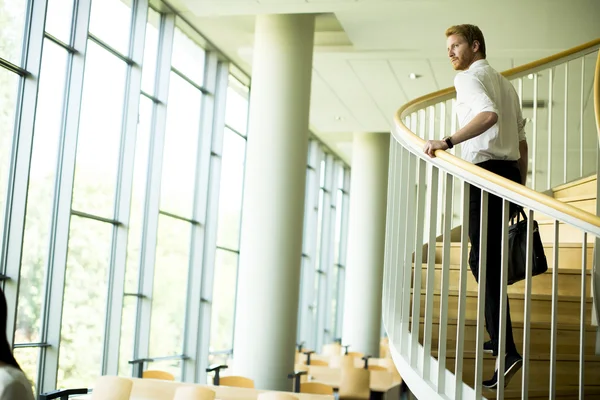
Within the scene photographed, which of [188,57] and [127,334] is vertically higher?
[188,57]

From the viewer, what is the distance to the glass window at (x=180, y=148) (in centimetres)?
842

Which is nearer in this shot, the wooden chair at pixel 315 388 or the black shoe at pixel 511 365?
the black shoe at pixel 511 365

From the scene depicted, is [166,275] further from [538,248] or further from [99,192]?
[538,248]

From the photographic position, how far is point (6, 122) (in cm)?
591

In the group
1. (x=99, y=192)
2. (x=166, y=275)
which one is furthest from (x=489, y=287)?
(x=166, y=275)

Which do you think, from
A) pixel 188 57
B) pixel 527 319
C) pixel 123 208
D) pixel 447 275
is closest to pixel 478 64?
pixel 447 275

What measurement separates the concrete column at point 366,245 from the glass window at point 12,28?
318 inches

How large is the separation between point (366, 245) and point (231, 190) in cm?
390

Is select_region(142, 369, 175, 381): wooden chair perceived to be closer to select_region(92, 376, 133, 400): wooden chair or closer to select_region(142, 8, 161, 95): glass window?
select_region(92, 376, 133, 400): wooden chair

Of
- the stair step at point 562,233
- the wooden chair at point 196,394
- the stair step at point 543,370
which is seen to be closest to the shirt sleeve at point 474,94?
the stair step at point 543,370

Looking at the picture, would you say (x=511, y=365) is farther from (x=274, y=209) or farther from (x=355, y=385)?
(x=355, y=385)

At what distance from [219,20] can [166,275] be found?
10.3ft

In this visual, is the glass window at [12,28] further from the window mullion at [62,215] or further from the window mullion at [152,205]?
the window mullion at [152,205]

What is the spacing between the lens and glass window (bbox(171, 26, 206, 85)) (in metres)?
8.63
